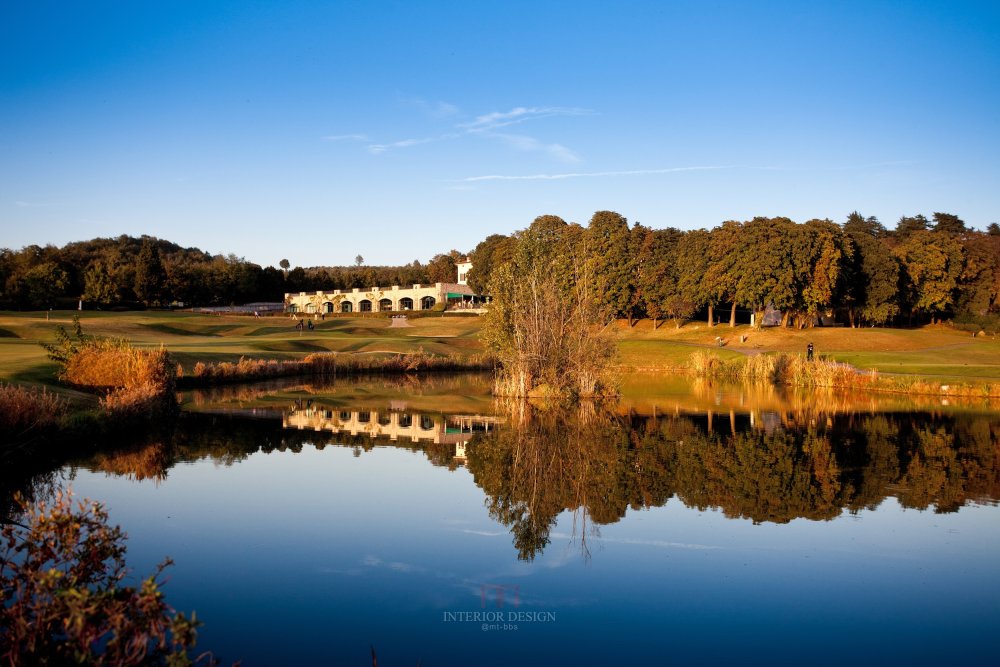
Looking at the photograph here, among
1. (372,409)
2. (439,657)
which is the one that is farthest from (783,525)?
(372,409)

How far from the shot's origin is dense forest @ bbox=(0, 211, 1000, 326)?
2776 inches

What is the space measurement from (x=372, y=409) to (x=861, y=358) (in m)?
34.3

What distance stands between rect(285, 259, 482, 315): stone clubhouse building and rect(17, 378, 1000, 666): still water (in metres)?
93.5

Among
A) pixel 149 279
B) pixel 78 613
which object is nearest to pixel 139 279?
pixel 149 279

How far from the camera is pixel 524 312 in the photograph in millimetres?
33188

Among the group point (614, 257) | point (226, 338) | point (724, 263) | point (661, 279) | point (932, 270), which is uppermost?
point (614, 257)

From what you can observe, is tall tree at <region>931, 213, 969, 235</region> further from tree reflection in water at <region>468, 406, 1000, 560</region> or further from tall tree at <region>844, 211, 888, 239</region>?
tree reflection in water at <region>468, 406, 1000, 560</region>

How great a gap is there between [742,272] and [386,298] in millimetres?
66043

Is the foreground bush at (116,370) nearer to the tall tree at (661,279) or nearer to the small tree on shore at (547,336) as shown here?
the small tree on shore at (547,336)

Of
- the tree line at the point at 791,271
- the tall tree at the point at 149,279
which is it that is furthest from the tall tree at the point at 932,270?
the tall tree at the point at 149,279

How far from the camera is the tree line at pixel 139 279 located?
9138 centimetres

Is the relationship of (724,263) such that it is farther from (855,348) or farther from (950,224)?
(950,224)

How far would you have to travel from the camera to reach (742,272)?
72.2 metres

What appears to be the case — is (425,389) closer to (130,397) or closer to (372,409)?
(372,409)
